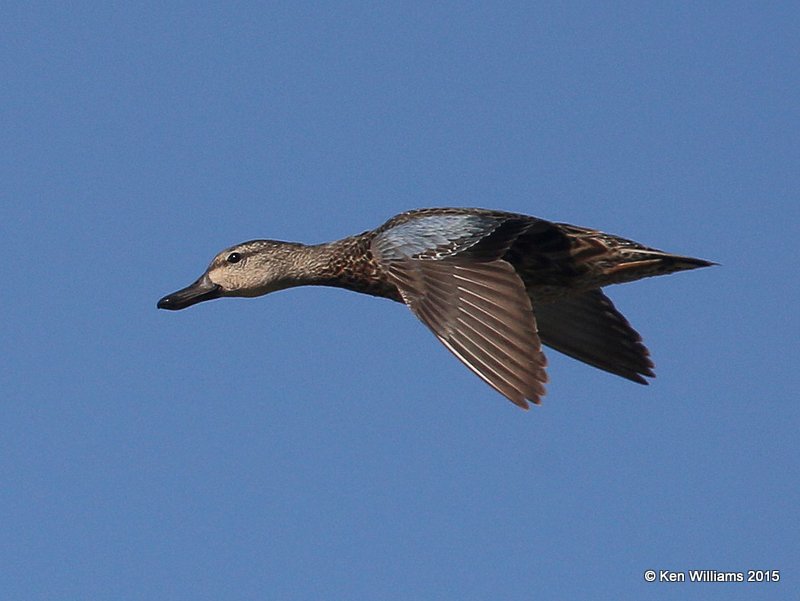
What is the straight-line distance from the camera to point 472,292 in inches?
476

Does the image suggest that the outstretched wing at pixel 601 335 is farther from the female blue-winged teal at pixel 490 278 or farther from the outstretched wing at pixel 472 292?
the outstretched wing at pixel 472 292

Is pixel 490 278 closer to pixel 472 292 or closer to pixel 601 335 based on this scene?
pixel 472 292

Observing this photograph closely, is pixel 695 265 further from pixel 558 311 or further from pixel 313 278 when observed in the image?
pixel 313 278

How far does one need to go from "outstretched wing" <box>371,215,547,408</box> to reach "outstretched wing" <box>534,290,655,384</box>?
2.08 m

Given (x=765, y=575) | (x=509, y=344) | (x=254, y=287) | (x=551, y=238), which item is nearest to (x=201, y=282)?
(x=254, y=287)

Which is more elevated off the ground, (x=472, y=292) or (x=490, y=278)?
(x=490, y=278)

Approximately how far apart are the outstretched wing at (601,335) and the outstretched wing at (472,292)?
2.08 m

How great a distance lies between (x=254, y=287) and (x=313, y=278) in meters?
0.78

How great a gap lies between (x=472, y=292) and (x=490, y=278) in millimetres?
203

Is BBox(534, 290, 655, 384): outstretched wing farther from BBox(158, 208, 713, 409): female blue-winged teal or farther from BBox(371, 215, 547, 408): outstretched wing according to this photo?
BBox(371, 215, 547, 408): outstretched wing

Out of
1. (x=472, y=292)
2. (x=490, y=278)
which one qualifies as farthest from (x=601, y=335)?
(x=472, y=292)

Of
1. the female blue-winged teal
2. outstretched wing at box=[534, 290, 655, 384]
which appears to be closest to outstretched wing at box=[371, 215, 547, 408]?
the female blue-winged teal

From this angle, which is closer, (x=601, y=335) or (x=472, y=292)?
(x=472, y=292)

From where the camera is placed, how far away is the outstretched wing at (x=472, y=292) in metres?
11.3
